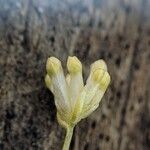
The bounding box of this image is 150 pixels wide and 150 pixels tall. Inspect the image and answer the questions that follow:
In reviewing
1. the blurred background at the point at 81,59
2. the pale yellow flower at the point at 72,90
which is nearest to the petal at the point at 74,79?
the pale yellow flower at the point at 72,90

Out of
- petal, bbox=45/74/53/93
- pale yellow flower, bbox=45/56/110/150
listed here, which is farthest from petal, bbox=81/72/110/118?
petal, bbox=45/74/53/93

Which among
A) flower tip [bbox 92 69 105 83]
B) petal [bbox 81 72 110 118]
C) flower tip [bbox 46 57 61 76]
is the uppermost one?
flower tip [bbox 46 57 61 76]

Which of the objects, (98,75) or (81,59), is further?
(81,59)

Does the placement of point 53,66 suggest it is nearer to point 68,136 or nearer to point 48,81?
point 48,81

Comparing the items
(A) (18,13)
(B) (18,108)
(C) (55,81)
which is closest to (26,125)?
(B) (18,108)

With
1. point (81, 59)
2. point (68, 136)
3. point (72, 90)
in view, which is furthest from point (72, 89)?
point (81, 59)

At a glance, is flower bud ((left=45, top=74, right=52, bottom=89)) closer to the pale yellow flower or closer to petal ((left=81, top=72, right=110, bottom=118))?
the pale yellow flower
